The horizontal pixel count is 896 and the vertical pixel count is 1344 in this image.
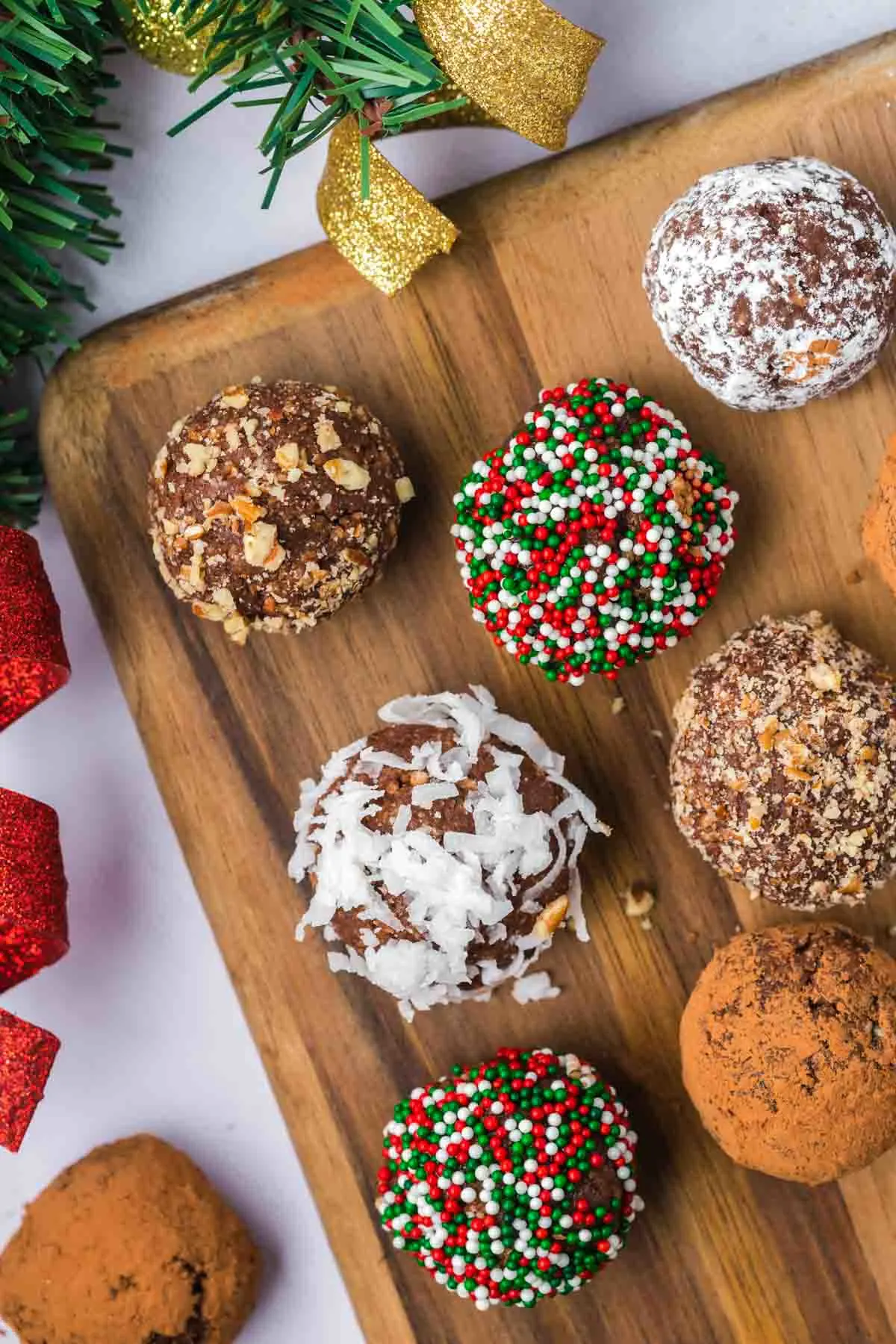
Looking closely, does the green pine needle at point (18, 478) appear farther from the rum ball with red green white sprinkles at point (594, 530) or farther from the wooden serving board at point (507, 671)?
the rum ball with red green white sprinkles at point (594, 530)

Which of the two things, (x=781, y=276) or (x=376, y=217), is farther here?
(x=376, y=217)

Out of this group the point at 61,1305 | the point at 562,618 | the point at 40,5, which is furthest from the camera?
the point at 61,1305

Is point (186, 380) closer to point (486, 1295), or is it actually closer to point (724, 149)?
point (724, 149)

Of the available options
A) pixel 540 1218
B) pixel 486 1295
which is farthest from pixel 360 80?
pixel 486 1295

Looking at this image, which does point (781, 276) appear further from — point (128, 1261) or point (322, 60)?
point (128, 1261)

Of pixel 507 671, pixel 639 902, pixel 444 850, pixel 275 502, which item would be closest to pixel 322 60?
pixel 275 502

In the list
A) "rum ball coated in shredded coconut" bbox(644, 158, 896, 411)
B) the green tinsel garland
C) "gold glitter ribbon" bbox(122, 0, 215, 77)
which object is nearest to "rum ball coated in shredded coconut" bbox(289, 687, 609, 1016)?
"rum ball coated in shredded coconut" bbox(644, 158, 896, 411)
